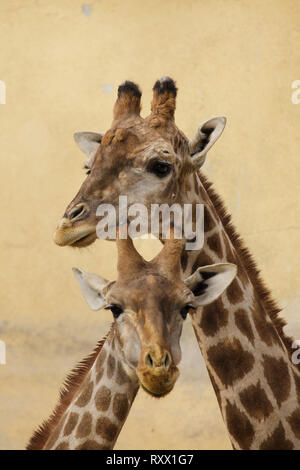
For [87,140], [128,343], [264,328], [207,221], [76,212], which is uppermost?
[87,140]

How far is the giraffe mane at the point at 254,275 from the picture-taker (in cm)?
513

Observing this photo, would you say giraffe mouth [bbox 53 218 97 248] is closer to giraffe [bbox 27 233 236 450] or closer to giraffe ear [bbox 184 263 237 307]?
giraffe [bbox 27 233 236 450]

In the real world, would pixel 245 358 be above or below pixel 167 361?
below

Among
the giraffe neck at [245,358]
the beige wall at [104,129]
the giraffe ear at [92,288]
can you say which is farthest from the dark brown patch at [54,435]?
the beige wall at [104,129]

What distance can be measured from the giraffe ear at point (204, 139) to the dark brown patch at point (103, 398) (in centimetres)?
143

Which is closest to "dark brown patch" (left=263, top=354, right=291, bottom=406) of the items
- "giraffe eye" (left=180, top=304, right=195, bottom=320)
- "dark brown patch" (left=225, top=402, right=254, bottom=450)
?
"dark brown patch" (left=225, top=402, right=254, bottom=450)

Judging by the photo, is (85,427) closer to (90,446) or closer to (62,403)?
(90,446)

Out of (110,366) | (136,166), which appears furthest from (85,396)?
(136,166)

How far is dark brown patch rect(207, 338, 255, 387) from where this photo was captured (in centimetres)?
479

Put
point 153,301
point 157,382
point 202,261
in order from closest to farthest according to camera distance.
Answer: point 157,382
point 153,301
point 202,261

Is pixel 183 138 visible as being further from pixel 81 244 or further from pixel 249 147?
pixel 249 147

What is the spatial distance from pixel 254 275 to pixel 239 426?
982mm

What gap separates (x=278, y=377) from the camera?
480 centimetres
